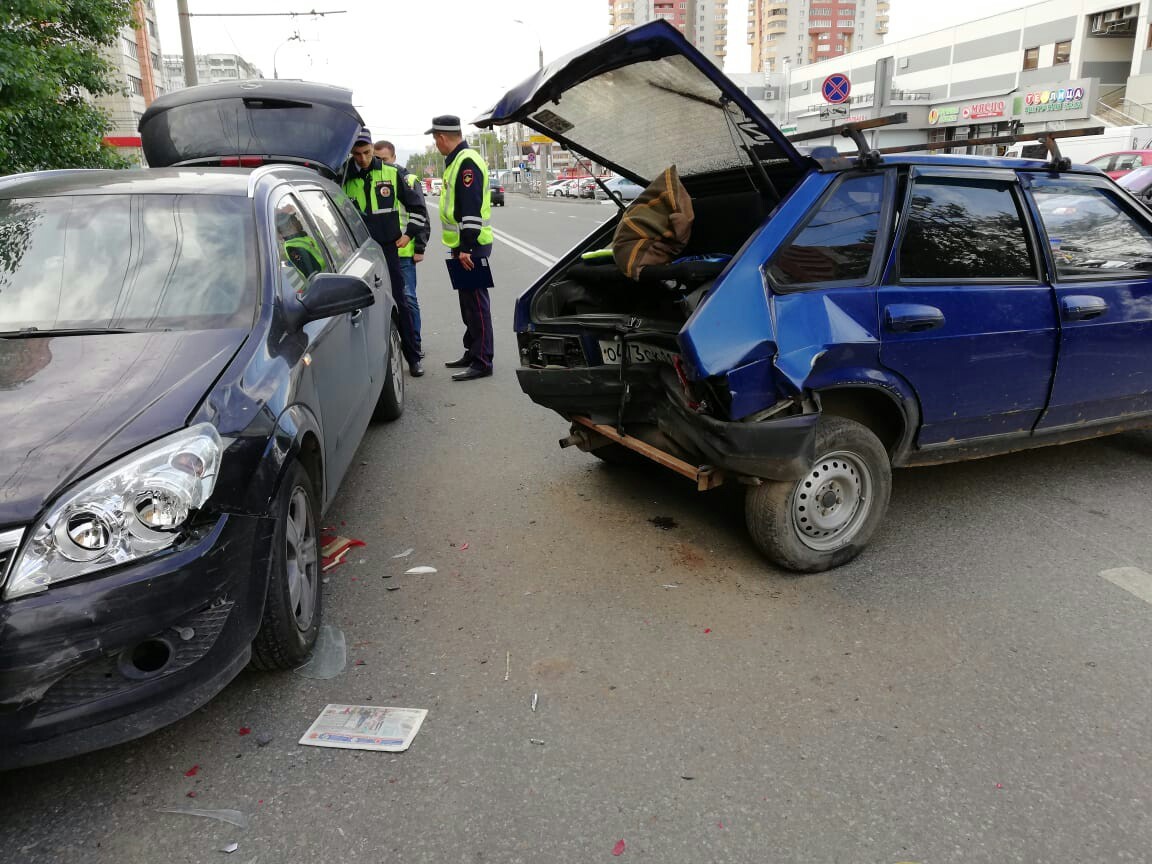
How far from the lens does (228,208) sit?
3.73 m

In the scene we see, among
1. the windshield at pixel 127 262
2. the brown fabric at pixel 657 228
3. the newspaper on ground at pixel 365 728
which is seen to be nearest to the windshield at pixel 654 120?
the brown fabric at pixel 657 228

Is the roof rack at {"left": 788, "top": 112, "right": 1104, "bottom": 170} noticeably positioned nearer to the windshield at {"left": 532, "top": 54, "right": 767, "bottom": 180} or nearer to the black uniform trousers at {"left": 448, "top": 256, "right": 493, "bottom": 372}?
the windshield at {"left": 532, "top": 54, "right": 767, "bottom": 180}

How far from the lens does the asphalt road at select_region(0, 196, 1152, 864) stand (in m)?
2.30

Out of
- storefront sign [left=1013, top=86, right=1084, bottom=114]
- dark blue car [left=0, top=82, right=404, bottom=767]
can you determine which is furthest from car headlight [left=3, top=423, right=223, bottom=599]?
storefront sign [left=1013, top=86, right=1084, bottom=114]

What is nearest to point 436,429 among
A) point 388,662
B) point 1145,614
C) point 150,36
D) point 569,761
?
point 388,662

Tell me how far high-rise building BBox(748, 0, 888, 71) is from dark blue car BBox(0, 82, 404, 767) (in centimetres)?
13564

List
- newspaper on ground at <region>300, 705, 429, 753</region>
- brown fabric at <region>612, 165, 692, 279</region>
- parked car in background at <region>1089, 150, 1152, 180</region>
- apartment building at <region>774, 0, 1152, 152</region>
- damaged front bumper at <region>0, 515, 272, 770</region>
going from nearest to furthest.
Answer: damaged front bumper at <region>0, 515, 272, 770</region> < newspaper on ground at <region>300, 705, 429, 753</region> < brown fabric at <region>612, 165, 692, 279</region> < parked car in background at <region>1089, 150, 1152, 180</region> < apartment building at <region>774, 0, 1152, 152</region>

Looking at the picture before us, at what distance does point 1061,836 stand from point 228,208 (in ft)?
12.1

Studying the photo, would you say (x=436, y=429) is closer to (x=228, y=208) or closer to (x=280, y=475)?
(x=228, y=208)

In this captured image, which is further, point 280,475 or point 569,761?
point 280,475

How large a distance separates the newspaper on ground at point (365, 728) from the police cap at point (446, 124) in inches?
209

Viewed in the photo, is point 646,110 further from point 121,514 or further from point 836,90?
point 836,90

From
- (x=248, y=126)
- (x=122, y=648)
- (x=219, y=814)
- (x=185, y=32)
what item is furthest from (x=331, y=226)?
(x=185, y=32)

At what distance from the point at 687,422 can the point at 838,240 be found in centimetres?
100
